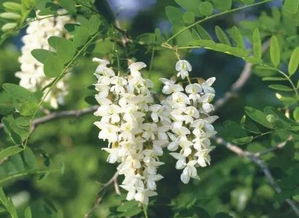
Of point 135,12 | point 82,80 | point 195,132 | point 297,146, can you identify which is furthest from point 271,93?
point 195,132

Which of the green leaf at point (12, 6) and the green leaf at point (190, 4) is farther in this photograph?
the green leaf at point (190, 4)

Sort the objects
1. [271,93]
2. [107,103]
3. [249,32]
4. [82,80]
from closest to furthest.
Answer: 1. [107,103]
2. [249,32]
3. [271,93]
4. [82,80]

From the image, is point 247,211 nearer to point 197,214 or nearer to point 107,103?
point 197,214

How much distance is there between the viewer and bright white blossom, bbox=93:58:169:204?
1.00 meters

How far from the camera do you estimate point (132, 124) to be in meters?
0.99

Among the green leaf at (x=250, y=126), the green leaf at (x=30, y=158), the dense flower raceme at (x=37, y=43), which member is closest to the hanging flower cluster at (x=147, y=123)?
the green leaf at (x=250, y=126)

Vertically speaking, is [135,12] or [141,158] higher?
[141,158]

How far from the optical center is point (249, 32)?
60.5 inches

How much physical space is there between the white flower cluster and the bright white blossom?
2 cm

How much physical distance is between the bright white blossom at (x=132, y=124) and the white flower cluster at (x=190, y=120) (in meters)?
0.02

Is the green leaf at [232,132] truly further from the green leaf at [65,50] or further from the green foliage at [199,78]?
the green leaf at [65,50]

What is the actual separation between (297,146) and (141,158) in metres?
0.39

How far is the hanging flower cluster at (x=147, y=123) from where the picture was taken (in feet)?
3.28

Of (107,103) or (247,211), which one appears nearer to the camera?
(107,103)
